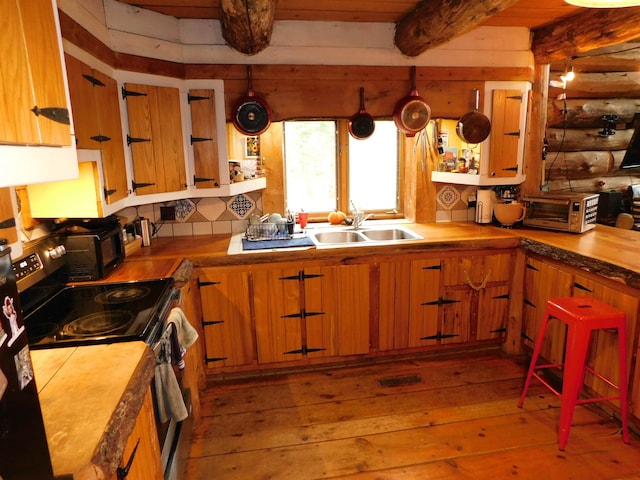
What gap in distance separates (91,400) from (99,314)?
27.6 inches

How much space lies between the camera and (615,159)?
4164 millimetres

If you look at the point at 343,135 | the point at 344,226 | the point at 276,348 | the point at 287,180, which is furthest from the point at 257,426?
the point at 343,135

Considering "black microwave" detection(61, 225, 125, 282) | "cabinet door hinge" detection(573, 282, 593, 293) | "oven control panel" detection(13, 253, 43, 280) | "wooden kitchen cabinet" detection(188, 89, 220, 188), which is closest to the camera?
"oven control panel" detection(13, 253, 43, 280)

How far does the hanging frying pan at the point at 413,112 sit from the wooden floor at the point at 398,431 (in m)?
1.76

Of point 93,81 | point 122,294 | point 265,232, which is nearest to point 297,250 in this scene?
point 265,232

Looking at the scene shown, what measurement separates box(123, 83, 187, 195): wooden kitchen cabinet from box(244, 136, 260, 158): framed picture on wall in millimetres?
585

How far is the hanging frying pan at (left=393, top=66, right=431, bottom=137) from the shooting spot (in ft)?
9.81

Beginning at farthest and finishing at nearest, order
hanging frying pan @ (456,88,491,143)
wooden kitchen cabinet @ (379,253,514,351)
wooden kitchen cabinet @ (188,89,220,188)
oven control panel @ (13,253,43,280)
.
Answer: hanging frying pan @ (456,88,491,143), wooden kitchen cabinet @ (379,253,514,351), wooden kitchen cabinet @ (188,89,220,188), oven control panel @ (13,253,43,280)

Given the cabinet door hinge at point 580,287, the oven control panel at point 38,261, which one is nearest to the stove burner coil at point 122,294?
the oven control panel at point 38,261

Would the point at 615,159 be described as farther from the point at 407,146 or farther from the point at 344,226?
the point at 344,226

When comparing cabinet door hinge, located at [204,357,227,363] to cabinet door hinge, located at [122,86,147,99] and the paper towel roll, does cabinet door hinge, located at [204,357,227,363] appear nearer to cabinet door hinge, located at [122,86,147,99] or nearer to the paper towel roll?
cabinet door hinge, located at [122,86,147,99]

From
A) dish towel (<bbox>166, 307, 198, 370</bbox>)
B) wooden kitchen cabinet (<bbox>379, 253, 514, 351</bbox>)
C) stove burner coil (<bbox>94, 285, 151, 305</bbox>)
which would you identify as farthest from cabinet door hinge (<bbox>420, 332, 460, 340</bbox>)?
stove burner coil (<bbox>94, 285, 151, 305</bbox>)

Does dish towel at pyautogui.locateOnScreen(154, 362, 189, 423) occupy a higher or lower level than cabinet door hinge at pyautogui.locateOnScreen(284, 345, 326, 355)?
higher

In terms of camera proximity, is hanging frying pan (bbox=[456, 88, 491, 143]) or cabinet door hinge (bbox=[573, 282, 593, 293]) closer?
cabinet door hinge (bbox=[573, 282, 593, 293])
